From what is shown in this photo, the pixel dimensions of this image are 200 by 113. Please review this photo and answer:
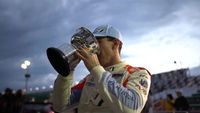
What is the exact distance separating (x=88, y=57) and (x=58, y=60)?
0.63 ft

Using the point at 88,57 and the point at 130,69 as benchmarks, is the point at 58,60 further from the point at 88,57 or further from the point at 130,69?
the point at 130,69

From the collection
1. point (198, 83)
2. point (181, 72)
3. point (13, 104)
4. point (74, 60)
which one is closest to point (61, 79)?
point (74, 60)

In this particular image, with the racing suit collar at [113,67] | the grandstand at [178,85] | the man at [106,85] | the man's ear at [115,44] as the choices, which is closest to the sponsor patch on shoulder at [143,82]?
the man at [106,85]

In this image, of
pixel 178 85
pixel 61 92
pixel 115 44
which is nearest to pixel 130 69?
pixel 115 44

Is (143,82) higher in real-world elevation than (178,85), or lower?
lower

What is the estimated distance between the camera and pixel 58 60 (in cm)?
237

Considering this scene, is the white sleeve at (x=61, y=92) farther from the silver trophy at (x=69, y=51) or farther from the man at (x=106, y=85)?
the silver trophy at (x=69, y=51)

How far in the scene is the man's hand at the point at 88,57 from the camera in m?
2.37

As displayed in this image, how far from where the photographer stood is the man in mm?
2307

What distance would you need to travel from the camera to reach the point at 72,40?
248 cm

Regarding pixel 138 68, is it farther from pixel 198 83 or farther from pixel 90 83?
pixel 198 83

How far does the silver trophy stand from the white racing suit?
0.51ft

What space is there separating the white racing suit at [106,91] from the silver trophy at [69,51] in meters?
0.16

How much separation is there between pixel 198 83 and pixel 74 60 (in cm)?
2163
